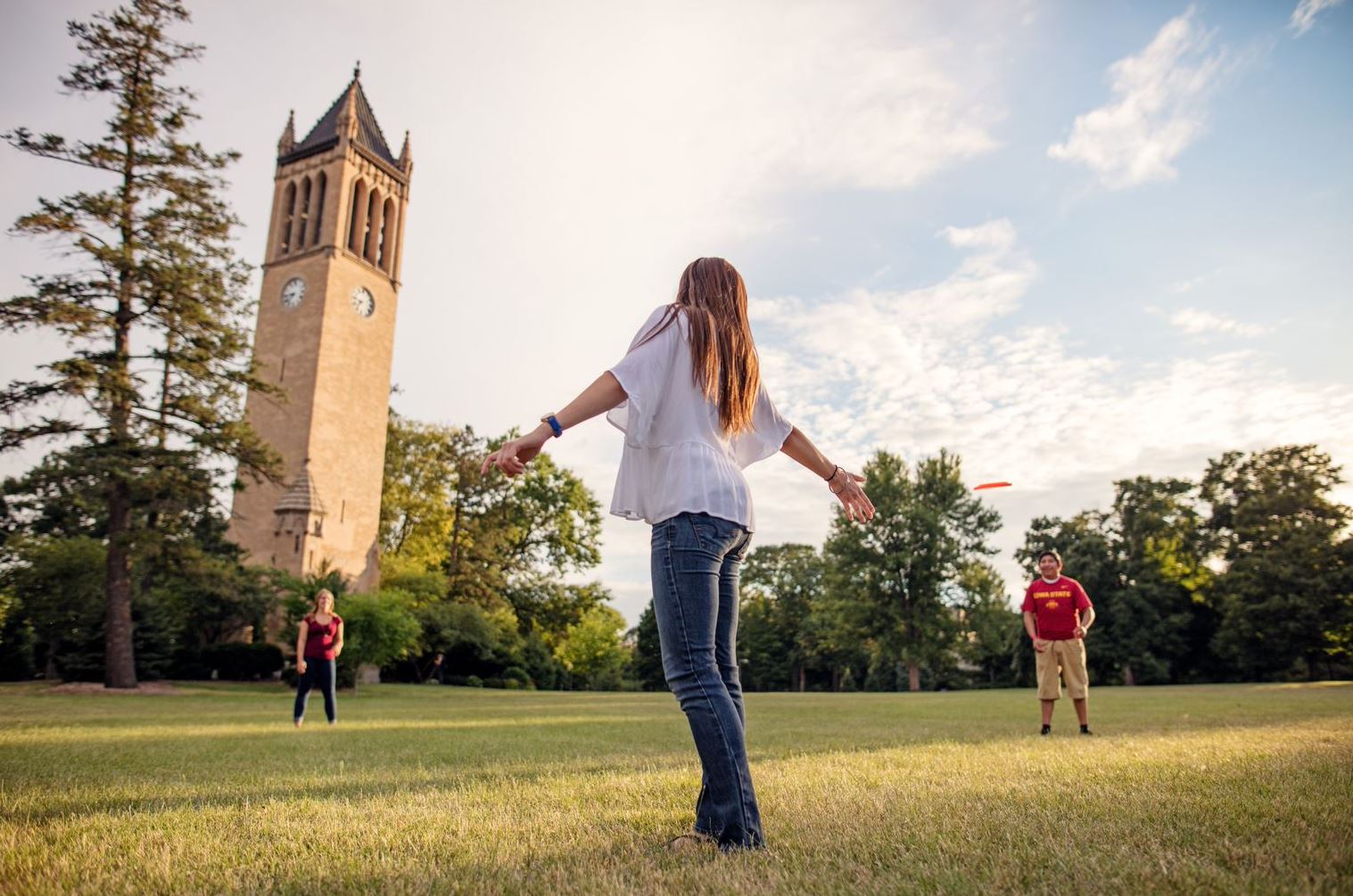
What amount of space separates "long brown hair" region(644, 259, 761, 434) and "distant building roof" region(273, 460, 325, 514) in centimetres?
3686

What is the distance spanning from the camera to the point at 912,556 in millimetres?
41000

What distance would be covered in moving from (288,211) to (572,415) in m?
47.7

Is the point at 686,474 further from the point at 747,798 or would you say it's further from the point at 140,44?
the point at 140,44

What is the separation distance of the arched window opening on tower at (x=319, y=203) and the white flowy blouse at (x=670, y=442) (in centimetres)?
4401

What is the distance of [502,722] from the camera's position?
1206cm

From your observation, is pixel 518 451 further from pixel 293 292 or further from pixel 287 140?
pixel 287 140

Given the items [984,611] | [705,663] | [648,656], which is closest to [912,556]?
Result: [984,611]

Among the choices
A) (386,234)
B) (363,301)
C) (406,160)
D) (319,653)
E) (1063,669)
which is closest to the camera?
(1063,669)

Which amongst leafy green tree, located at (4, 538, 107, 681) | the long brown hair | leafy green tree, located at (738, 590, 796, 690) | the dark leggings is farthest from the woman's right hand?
leafy green tree, located at (738, 590, 796, 690)

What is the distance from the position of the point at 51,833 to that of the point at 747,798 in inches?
112

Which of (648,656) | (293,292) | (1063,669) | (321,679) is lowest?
(648,656)

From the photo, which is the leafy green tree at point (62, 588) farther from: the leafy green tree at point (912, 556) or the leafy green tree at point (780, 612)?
the leafy green tree at point (780, 612)

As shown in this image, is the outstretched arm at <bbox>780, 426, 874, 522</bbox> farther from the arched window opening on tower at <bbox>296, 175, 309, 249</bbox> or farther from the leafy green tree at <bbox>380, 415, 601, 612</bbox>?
the arched window opening on tower at <bbox>296, 175, 309, 249</bbox>

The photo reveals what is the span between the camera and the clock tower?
37.7m
